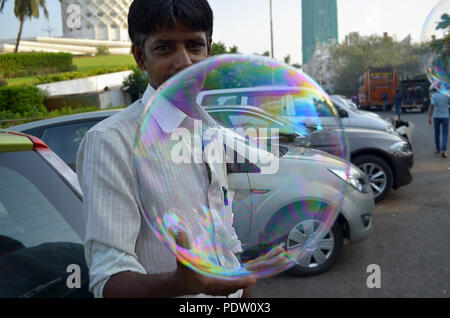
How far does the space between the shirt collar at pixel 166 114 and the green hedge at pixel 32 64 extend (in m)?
46.7

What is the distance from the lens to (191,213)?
1165 mm

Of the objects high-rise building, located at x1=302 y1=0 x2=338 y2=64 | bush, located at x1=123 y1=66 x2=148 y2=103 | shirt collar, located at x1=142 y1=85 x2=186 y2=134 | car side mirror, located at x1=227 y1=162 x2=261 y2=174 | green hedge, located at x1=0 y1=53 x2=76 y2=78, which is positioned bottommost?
car side mirror, located at x1=227 y1=162 x2=261 y2=174

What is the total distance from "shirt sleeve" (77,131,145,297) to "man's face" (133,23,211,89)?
27cm

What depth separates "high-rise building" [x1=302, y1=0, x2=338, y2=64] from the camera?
158625 mm

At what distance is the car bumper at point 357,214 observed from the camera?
380 cm

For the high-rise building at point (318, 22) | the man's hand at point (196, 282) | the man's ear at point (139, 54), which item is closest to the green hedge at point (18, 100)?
the man's ear at point (139, 54)

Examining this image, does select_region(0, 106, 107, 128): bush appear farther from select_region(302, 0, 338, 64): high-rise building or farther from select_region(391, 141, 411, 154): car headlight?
select_region(302, 0, 338, 64): high-rise building

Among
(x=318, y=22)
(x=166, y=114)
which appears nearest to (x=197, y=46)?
(x=166, y=114)

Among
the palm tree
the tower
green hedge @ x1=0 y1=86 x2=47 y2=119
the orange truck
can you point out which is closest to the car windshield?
green hedge @ x1=0 y1=86 x2=47 y2=119

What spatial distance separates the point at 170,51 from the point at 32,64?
48.2 m
